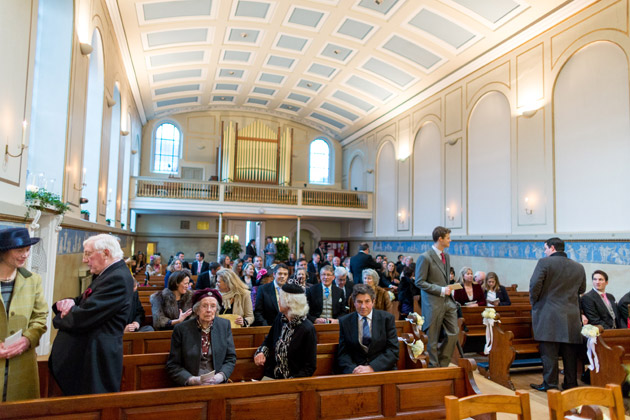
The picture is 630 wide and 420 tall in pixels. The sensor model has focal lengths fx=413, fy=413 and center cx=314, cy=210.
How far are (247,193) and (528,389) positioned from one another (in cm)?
1201

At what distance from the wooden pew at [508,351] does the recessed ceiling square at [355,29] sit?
27.4ft

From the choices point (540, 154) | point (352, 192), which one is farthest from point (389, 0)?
point (352, 192)

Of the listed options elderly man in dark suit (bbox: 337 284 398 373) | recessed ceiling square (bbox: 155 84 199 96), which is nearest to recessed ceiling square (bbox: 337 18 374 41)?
recessed ceiling square (bbox: 155 84 199 96)

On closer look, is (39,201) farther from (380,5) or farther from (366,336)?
(380,5)

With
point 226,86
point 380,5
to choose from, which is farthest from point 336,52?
point 226,86

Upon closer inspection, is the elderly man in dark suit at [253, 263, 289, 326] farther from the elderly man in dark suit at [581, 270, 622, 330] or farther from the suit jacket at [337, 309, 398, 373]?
the elderly man in dark suit at [581, 270, 622, 330]

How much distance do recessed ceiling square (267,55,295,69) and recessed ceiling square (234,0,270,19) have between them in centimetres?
228

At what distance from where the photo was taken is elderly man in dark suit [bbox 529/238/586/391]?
4602 millimetres

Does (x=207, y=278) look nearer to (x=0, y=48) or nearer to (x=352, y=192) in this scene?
(x=0, y=48)

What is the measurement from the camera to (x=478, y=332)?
621 centimetres

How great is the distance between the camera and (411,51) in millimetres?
11430

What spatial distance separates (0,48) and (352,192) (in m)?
13.5

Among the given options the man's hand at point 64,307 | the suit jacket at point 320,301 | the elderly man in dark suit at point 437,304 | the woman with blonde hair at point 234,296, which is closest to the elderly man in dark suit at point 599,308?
the elderly man in dark suit at point 437,304

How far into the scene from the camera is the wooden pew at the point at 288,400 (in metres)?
2.13
